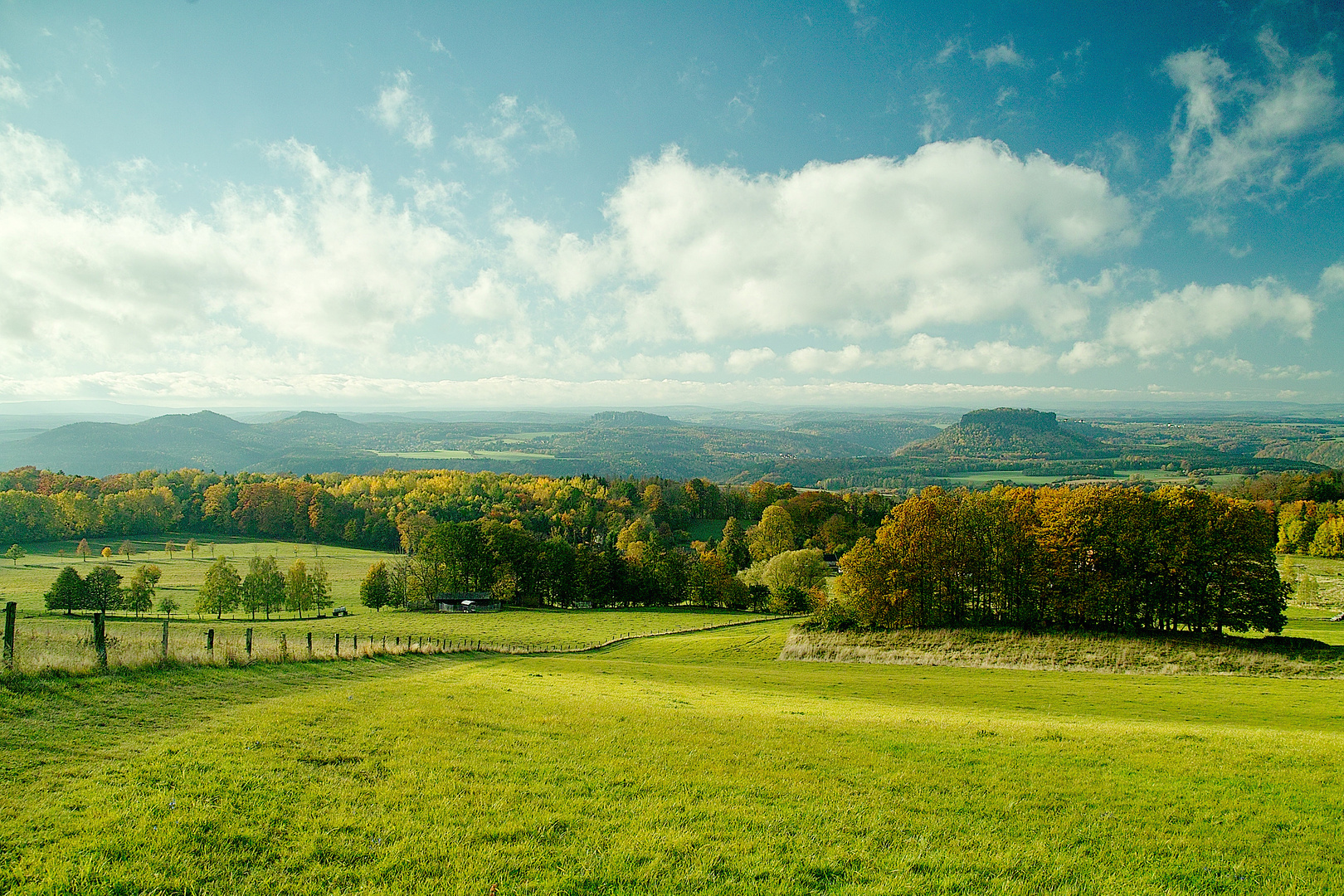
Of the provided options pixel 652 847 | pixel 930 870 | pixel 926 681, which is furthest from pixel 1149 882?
pixel 926 681

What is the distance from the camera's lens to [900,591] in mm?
43031

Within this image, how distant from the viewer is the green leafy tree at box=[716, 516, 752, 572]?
85250 mm

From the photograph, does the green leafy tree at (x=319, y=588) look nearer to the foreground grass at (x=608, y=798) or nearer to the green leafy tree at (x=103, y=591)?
the green leafy tree at (x=103, y=591)

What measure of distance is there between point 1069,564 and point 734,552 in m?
53.6

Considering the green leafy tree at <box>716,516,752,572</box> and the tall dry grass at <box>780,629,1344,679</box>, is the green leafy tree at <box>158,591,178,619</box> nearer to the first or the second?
the green leafy tree at <box>716,516,752,572</box>

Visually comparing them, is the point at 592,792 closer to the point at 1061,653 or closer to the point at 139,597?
the point at 1061,653

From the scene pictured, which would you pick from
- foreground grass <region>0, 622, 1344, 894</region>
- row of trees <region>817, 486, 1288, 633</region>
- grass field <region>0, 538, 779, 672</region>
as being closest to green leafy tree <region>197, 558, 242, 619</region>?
grass field <region>0, 538, 779, 672</region>

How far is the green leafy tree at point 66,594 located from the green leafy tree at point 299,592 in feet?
55.4

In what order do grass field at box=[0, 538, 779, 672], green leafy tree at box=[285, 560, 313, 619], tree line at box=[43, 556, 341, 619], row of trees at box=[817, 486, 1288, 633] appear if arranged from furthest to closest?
green leafy tree at box=[285, 560, 313, 619] < tree line at box=[43, 556, 341, 619] < row of trees at box=[817, 486, 1288, 633] < grass field at box=[0, 538, 779, 672]

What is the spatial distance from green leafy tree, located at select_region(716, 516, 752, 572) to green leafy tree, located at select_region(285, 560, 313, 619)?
50.5 m

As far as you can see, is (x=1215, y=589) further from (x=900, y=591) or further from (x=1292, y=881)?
(x=1292, y=881)

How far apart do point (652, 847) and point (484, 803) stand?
2.67m

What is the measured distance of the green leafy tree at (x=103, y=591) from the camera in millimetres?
56219

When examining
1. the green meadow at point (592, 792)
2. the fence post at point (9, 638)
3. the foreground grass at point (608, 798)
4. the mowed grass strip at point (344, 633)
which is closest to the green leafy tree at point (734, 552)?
the mowed grass strip at point (344, 633)
